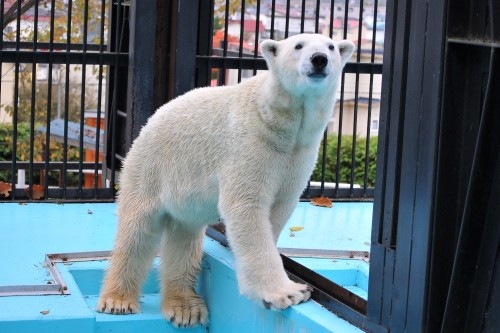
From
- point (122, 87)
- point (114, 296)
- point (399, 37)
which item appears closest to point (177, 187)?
point (114, 296)

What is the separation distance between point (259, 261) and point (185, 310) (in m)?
0.96

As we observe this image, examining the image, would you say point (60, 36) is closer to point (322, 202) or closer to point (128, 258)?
point (322, 202)

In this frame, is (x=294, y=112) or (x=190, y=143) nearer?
(x=294, y=112)

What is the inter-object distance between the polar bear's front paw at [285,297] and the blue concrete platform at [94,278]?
0.11ft

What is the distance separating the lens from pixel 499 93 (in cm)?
307

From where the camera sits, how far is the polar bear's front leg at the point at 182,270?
4.89 meters

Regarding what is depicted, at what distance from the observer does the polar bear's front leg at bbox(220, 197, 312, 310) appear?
4023 mm

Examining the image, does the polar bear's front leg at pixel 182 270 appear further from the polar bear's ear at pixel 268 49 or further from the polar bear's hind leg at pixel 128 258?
the polar bear's ear at pixel 268 49

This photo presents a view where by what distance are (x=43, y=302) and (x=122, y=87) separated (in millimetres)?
2614

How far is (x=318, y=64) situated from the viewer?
4008 millimetres

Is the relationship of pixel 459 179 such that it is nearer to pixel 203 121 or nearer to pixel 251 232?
pixel 251 232

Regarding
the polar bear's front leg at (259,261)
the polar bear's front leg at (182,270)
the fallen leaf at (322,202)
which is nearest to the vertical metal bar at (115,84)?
the fallen leaf at (322,202)

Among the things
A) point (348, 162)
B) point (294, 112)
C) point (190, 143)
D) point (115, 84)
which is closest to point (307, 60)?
point (294, 112)

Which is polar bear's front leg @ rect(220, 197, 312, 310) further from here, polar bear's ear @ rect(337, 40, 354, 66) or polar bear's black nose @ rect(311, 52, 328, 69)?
polar bear's ear @ rect(337, 40, 354, 66)
